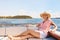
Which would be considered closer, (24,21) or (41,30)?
(41,30)

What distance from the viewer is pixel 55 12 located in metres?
3.18

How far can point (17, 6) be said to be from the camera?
3156 mm

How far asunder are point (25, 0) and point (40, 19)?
1.60 feet

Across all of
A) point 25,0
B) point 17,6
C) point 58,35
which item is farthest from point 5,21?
point 58,35

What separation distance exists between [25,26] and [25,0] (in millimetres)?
526

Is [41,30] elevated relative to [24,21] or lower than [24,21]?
lower

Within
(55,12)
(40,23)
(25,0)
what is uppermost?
(25,0)

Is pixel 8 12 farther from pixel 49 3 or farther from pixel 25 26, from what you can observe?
pixel 49 3

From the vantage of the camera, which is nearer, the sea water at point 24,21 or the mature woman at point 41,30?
the mature woman at point 41,30

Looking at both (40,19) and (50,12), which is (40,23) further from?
(50,12)

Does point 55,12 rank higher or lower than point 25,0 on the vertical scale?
lower

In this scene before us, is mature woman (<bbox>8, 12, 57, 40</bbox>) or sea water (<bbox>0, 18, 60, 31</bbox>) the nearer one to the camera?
mature woman (<bbox>8, 12, 57, 40</bbox>)

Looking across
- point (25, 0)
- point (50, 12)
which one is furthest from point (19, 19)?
point (50, 12)

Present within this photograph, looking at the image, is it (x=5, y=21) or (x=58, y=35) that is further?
(x=5, y=21)
